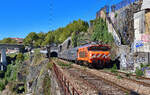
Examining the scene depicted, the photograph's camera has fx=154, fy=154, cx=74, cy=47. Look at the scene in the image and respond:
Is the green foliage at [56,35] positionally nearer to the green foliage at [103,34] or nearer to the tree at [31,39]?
the tree at [31,39]

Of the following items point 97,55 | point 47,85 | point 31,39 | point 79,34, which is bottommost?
point 47,85

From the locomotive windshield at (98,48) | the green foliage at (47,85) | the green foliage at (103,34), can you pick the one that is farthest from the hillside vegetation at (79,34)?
the green foliage at (47,85)

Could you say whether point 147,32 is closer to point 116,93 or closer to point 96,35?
point 116,93

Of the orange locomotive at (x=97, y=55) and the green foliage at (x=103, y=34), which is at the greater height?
the green foliage at (x=103, y=34)

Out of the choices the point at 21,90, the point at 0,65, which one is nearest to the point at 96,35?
the point at 21,90

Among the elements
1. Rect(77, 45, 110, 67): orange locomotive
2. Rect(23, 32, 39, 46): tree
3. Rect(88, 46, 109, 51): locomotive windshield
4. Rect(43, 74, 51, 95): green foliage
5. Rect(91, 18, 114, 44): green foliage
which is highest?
Rect(23, 32, 39, 46): tree

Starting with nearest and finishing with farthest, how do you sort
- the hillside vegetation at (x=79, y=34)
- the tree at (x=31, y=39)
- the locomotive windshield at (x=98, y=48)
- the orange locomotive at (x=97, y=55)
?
1. the orange locomotive at (x=97, y=55)
2. the locomotive windshield at (x=98, y=48)
3. the hillside vegetation at (x=79, y=34)
4. the tree at (x=31, y=39)

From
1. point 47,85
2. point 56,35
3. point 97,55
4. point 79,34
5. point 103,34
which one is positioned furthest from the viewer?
point 56,35

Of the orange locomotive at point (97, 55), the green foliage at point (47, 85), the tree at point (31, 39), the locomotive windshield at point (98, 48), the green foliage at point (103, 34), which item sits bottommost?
the green foliage at point (47, 85)

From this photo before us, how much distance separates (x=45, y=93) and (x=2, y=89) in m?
33.6

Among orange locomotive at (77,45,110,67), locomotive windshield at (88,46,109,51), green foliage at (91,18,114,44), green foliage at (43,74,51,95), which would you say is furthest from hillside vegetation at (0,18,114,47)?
green foliage at (43,74,51,95)

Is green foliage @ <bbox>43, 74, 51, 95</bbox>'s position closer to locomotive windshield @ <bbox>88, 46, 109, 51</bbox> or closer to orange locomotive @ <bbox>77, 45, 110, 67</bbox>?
orange locomotive @ <bbox>77, 45, 110, 67</bbox>

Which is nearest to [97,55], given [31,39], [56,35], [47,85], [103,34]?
[47,85]

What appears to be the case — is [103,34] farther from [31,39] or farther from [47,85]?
[31,39]
